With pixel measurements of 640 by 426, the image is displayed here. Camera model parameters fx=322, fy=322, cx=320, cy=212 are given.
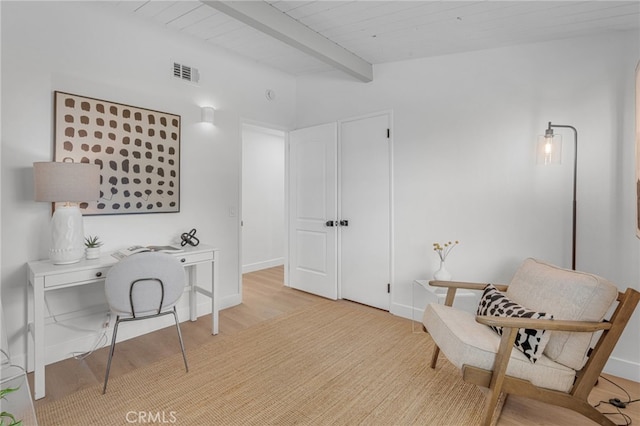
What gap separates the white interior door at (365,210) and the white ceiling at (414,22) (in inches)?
32.4

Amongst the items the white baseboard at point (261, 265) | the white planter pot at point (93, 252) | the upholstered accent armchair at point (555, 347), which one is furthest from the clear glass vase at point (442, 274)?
the white baseboard at point (261, 265)

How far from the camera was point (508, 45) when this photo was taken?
2680 mm

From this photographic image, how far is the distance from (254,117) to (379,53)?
5.01ft

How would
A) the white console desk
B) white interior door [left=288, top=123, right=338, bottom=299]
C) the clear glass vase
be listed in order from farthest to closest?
1. white interior door [left=288, top=123, right=338, bottom=299]
2. the clear glass vase
3. the white console desk

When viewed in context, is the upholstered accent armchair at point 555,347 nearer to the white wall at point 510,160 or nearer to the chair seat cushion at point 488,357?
the chair seat cushion at point 488,357

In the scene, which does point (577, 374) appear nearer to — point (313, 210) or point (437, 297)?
point (437, 297)

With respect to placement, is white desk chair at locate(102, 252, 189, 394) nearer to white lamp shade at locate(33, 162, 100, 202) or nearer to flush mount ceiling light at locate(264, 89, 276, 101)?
white lamp shade at locate(33, 162, 100, 202)

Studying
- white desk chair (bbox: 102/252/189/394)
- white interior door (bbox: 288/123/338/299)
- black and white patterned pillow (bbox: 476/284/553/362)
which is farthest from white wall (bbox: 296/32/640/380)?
white desk chair (bbox: 102/252/189/394)

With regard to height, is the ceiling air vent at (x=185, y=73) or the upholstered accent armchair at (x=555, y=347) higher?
the ceiling air vent at (x=185, y=73)

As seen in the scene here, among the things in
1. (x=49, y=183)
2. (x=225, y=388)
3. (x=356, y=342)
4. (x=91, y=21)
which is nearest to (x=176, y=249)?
(x=49, y=183)

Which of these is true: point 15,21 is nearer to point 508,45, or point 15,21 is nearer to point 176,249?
point 176,249

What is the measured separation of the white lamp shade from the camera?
2049 millimetres
